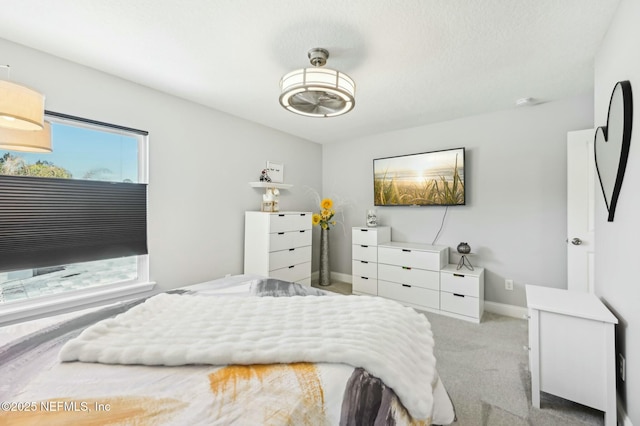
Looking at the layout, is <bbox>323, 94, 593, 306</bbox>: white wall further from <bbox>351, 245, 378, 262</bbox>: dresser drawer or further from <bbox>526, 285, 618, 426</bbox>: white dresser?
<bbox>526, 285, 618, 426</bbox>: white dresser

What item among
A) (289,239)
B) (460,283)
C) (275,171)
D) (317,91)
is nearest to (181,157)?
(275,171)

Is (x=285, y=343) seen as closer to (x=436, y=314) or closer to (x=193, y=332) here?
(x=193, y=332)

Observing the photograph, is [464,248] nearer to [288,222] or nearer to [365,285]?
[365,285]

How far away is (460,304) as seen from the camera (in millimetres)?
2867

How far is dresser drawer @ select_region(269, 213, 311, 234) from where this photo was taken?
10.2 feet

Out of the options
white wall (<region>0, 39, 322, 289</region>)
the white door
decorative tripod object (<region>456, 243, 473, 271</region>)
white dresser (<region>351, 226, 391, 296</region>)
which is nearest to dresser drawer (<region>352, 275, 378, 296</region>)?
white dresser (<region>351, 226, 391, 296</region>)

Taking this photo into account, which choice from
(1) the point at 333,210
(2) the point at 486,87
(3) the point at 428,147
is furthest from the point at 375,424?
(1) the point at 333,210

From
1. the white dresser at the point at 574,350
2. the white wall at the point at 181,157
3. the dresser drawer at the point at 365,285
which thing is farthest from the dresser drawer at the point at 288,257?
the white dresser at the point at 574,350

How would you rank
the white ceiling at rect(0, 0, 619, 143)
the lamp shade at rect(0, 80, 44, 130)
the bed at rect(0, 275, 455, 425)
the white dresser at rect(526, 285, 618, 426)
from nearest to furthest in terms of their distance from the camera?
the bed at rect(0, 275, 455, 425), the lamp shade at rect(0, 80, 44, 130), the white dresser at rect(526, 285, 618, 426), the white ceiling at rect(0, 0, 619, 143)

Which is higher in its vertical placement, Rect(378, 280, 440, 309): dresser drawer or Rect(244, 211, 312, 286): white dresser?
Rect(244, 211, 312, 286): white dresser

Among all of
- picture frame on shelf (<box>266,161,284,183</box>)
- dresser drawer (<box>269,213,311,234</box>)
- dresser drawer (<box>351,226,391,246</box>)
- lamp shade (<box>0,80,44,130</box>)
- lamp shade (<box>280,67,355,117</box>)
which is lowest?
dresser drawer (<box>351,226,391,246</box>)

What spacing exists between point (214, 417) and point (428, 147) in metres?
3.60

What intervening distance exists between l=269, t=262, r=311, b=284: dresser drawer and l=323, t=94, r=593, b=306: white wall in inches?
57.6

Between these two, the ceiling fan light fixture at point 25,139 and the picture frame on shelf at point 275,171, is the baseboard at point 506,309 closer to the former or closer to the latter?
the picture frame on shelf at point 275,171
